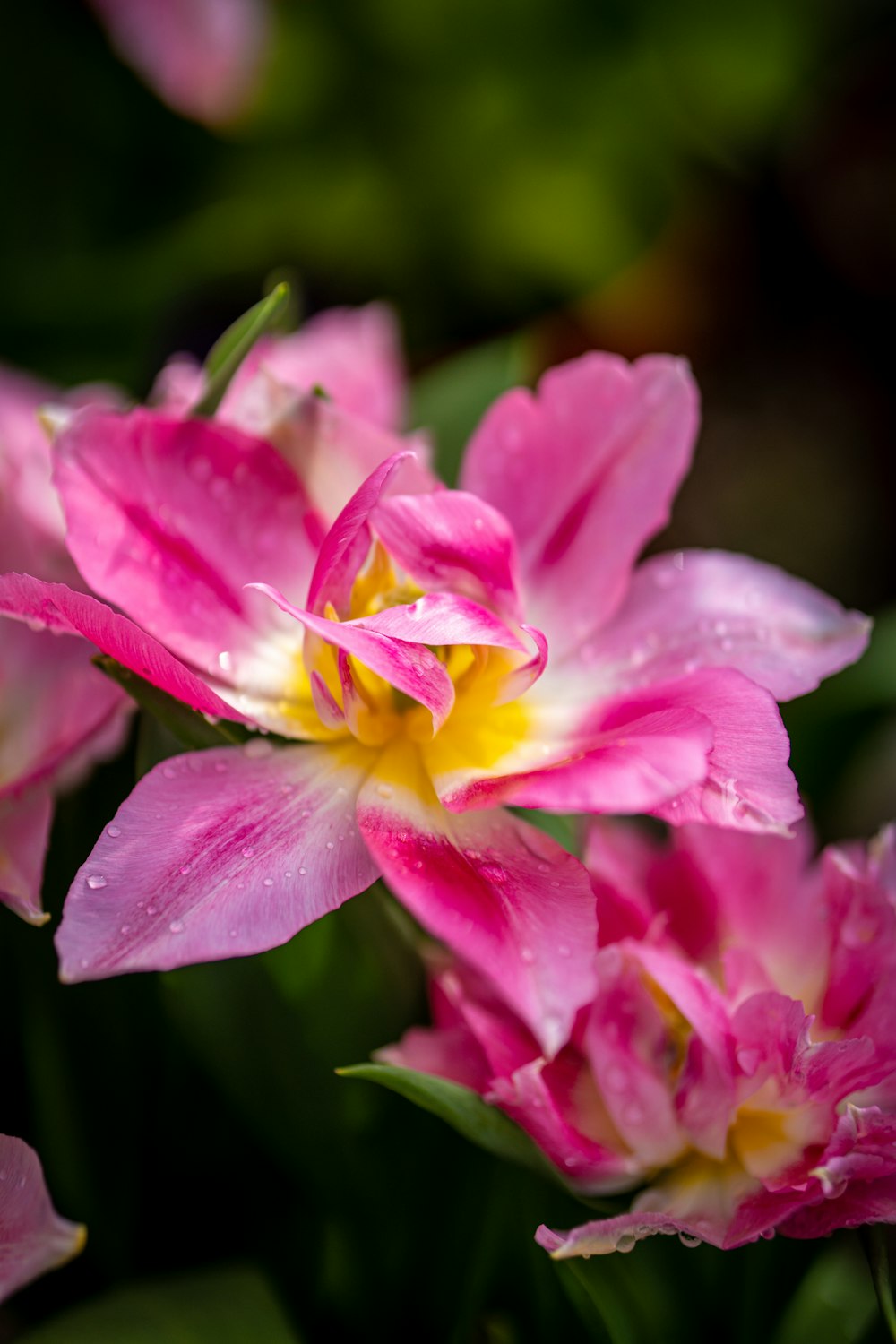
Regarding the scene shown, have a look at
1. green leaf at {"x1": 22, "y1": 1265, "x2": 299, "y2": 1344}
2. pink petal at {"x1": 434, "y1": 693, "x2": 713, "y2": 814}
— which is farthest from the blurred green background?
pink petal at {"x1": 434, "y1": 693, "x2": 713, "y2": 814}

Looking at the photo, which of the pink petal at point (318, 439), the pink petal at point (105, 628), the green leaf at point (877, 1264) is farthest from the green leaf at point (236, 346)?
the green leaf at point (877, 1264)

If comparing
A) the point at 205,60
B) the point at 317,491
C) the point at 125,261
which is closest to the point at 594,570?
the point at 317,491

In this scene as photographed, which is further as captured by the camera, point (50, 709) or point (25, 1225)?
point (50, 709)

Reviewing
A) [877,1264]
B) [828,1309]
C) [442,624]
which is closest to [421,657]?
[442,624]

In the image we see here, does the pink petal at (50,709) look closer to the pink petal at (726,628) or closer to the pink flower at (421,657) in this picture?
the pink flower at (421,657)

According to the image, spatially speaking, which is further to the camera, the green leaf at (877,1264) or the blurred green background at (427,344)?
the blurred green background at (427,344)

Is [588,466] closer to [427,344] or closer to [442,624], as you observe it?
[442,624]
